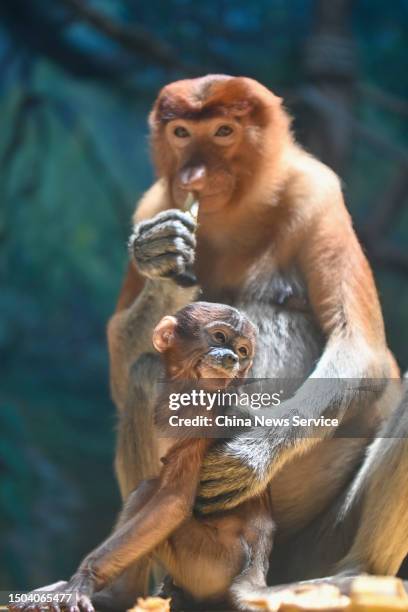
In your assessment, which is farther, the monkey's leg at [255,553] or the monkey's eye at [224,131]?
the monkey's eye at [224,131]

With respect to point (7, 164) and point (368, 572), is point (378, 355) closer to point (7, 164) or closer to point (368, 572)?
point (368, 572)

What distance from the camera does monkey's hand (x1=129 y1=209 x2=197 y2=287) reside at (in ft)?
10.4

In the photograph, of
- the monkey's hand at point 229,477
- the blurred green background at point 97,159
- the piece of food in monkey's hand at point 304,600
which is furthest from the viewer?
→ the blurred green background at point 97,159

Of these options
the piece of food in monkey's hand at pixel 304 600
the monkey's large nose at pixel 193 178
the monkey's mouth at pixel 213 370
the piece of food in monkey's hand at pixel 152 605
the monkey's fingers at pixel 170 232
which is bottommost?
the piece of food in monkey's hand at pixel 152 605

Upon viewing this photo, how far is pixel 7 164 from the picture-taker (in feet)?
26.8

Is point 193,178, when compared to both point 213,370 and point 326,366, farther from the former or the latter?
point 213,370

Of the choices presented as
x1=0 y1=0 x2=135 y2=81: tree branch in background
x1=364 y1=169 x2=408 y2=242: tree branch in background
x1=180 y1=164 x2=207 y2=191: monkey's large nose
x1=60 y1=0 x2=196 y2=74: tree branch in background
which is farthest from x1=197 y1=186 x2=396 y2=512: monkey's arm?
x1=0 y1=0 x2=135 y2=81: tree branch in background

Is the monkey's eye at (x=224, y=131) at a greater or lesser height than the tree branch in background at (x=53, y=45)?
lesser

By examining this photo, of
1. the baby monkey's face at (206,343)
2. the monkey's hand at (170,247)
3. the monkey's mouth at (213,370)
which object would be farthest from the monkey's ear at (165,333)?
the monkey's hand at (170,247)

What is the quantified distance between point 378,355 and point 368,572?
0.75 m

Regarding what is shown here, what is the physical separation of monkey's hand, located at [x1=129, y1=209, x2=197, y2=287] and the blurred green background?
4.54 meters

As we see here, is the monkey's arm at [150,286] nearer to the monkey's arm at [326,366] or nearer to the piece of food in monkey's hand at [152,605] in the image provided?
the monkey's arm at [326,366]

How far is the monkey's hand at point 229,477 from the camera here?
2.84 metres

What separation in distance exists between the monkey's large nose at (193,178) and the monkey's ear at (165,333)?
2.45ft
